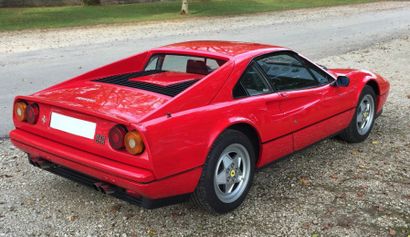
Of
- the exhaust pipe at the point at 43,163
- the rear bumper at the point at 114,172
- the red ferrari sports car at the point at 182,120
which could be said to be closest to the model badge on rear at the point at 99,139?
the red ferrari sports car at the point at 182,120

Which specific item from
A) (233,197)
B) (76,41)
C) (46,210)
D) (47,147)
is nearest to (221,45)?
(233,197)

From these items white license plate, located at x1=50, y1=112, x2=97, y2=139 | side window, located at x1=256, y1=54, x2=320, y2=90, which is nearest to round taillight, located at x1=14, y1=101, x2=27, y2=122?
white license plate, located at x1=50, y1=112, x2=97, y2=139

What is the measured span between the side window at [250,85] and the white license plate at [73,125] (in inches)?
45.3

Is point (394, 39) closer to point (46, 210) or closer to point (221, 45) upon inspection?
point (221, 45)

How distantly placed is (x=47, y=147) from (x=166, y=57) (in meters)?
1.55

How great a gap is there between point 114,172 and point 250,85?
141 cm

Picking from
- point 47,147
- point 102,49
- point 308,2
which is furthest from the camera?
point 308,2

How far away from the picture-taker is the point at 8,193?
4.02 metres

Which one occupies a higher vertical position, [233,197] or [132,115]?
[132,115]

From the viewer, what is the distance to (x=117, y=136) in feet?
10.2

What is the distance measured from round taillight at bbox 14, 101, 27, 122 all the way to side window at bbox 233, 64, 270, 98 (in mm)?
1702

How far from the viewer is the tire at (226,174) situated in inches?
134

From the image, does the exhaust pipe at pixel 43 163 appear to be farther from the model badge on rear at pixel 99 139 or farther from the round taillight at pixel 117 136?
the round taillight at pixel 117 136

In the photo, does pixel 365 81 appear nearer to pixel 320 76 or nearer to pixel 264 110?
pixel 320 76
